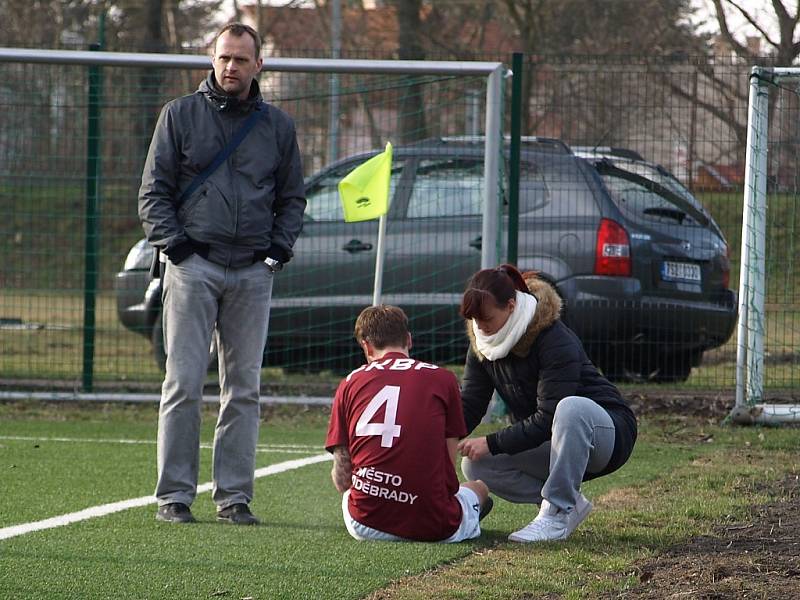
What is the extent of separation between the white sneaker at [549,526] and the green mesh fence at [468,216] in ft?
13.5

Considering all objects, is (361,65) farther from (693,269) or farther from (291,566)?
(291,566)

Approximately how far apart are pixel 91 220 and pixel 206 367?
4491 mm

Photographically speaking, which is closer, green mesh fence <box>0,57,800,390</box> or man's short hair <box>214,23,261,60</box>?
man's short hair <box>214,23,261,60</box>

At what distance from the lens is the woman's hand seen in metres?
5.30

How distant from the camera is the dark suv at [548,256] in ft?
30.9

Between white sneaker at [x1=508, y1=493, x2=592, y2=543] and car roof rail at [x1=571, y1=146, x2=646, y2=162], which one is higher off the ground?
car roof rail at [x1=571, y1=146, x2=646, y2=162]

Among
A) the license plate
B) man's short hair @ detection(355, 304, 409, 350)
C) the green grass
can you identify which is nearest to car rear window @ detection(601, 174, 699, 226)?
the license plate

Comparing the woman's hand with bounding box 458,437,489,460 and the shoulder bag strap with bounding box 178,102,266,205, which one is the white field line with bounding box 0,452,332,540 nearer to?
the shoulder bag strap with bounding box 178,102,266,205

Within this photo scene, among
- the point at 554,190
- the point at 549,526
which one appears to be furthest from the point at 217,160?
the point at 554,190

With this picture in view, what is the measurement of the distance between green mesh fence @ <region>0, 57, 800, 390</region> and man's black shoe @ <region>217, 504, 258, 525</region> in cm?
416

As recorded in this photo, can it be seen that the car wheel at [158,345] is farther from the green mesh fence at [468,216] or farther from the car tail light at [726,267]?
the car tail light at [726,267]

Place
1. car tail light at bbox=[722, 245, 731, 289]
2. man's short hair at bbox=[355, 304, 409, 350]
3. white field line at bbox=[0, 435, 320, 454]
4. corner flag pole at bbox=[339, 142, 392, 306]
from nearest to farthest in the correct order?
man's short hair at bbox=[355, 304, 409, 350], corner flag pole at bbox=[339, 142, 392, 306], white field line at bbox=[0, 435, 320, 454], car tail light at bbox=[722, 245, 731, 289]

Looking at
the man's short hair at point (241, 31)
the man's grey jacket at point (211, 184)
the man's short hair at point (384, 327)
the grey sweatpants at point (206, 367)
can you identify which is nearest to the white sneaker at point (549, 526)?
the man's short hair at point (384, 327)

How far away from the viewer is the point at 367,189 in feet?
25.4
